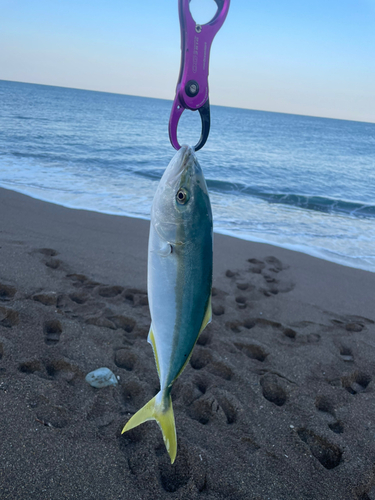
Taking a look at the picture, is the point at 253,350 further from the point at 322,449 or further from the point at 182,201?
the point at 182,201

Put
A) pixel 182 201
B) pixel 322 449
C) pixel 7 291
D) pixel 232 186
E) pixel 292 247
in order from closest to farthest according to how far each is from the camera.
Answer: pixel 182 201 → pixel 322 449 → pixel 7 291 → pixel 292 247 → pixel 232 186

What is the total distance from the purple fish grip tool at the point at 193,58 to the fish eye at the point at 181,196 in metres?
0.25

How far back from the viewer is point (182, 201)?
1.35 metres

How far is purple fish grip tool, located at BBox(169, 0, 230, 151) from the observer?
1395 mm

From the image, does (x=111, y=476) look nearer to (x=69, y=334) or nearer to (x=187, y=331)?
(x=187, y=331)

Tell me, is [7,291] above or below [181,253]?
below

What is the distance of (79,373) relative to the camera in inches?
119

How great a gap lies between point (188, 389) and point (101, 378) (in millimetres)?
751

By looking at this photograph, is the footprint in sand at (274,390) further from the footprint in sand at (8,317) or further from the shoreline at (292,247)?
the shoreline at (292,247)

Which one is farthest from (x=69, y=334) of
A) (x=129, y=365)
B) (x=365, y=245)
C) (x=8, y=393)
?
(x=365, y=245)

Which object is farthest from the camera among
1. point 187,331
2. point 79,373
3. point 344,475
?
point 79,373

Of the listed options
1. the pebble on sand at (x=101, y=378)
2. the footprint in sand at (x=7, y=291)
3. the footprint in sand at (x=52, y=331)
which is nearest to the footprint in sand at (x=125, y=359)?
the pebble on sand at (x=101, y=378)

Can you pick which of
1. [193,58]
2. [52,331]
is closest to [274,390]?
[52,331]

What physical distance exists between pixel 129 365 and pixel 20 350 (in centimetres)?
98
